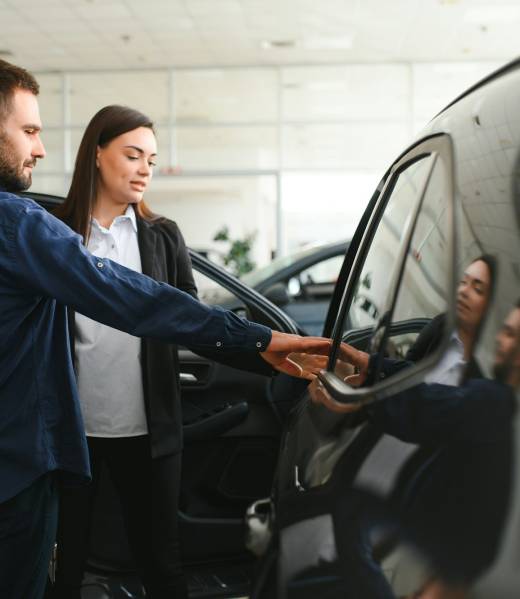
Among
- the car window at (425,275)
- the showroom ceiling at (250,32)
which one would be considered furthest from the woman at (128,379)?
the showroom ceiling at (250,32)

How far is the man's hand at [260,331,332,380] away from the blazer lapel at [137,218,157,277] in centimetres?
56

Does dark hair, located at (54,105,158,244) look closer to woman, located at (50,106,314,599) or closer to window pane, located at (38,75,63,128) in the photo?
woman, located at (50,106,314,599)

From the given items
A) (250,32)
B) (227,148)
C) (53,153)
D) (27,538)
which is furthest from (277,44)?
(27,538)

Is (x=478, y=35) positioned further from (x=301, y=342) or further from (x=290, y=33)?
(x=301, y=342)

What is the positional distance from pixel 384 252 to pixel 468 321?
0.62 meters

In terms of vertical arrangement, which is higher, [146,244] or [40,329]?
[146,244]

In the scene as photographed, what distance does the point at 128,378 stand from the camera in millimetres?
2061

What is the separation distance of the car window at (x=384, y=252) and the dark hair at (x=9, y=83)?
2.45 feet

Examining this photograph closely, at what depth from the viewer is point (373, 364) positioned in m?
1.17

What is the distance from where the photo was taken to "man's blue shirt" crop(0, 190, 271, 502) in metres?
1.48

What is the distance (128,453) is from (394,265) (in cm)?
107

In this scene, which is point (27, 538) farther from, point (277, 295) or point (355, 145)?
point (355, 145)

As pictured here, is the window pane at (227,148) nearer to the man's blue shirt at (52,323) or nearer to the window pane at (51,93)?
the window pane at (51,93)

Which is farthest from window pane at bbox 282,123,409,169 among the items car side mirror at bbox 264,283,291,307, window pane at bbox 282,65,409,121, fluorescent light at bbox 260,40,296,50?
car side mirror at bbox 264,283,291,307
